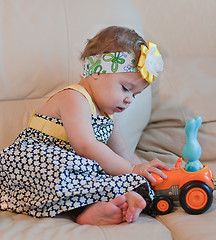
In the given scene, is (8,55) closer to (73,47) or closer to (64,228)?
A: (73,47)

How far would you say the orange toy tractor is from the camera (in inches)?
49.7

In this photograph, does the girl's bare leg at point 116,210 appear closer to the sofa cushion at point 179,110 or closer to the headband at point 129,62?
the headband at point 129,62

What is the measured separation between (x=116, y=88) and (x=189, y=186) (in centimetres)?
43

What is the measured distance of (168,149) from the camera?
1865 millimetres

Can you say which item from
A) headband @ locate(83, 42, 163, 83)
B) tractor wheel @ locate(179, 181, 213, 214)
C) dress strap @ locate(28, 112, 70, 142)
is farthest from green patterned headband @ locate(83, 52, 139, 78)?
tractor wheel @ locate(179, 181, 213, 214)

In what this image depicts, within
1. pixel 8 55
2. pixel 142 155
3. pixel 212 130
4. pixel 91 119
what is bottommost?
pixel 142 155

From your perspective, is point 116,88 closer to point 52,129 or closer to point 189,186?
point 52,129

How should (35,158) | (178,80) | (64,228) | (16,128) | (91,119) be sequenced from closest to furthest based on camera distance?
(64,228)
(35,158)
(91,119)
(16,128)
(178,80)

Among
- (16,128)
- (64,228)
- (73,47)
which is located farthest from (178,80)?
(64,228)

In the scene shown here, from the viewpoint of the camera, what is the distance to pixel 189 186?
126 centimetres

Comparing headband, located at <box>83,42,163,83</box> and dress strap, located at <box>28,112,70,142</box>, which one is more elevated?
headband, located at <box>83,42,163,83</box>

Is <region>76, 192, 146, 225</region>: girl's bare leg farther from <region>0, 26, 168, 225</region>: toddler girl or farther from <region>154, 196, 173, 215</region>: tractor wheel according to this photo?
<region>154, 196, 173, 215</region>: tractor wheel

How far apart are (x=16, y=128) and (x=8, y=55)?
30 centimetres

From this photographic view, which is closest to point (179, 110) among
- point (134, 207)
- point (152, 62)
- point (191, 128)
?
point (152, 62)
